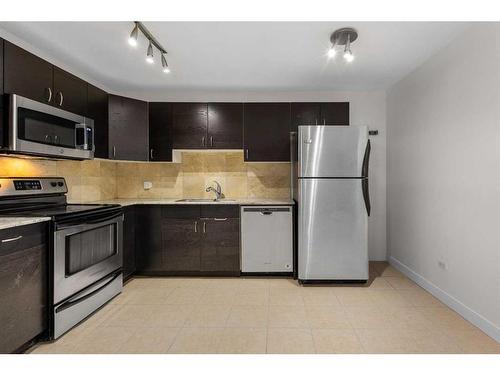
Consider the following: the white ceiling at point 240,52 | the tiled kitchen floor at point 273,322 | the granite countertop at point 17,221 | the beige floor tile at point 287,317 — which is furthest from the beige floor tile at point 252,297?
the white ceiling at point 240,52

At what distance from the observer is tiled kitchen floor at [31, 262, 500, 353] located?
187 centimetres

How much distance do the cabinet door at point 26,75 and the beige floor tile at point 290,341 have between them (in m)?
2.49

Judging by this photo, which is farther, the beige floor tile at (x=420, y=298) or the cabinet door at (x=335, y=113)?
the cabinet door at (x=335, y=113)

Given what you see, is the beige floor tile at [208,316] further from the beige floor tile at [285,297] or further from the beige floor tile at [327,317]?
the beige floor tile at [327,317]

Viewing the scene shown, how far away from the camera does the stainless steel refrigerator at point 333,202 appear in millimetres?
2893

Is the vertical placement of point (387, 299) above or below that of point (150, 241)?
below

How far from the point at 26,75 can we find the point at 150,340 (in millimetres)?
2110

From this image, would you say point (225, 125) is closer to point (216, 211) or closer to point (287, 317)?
point (216, 211)

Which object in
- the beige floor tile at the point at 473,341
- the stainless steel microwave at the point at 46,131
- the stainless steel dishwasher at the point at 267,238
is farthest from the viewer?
the stainless steel dishwasher at the point at 267,238

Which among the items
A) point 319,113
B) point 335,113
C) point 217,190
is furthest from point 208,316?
point 335,113

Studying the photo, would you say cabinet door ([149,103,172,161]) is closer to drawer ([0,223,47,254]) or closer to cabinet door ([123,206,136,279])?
cabinet door ([123,206,136,279])

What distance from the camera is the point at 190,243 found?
126 inches

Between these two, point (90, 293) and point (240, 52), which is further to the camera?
point (240, 52)

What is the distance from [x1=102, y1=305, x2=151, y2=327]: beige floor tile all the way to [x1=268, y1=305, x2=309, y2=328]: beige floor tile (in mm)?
1018
